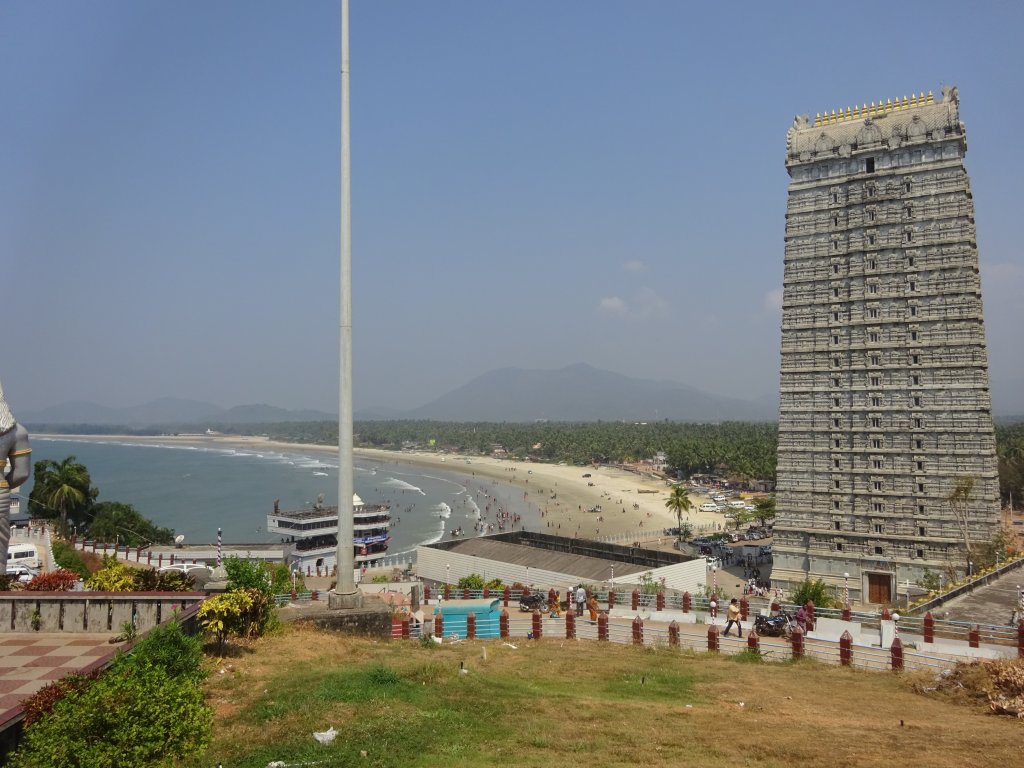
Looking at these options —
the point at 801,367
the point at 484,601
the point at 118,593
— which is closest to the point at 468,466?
the point at 801,367

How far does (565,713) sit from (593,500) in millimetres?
109771

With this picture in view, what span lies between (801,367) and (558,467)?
13095 centimetres

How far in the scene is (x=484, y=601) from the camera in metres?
27.6

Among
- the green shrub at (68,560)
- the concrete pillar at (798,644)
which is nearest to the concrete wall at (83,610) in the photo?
the concrete pillar at (798,644)

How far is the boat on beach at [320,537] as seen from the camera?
214 ft

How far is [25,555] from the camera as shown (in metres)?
42.6

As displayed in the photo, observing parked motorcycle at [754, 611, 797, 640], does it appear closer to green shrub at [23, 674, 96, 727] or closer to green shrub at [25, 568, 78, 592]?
green shrub at [23, 674, 96, 727]

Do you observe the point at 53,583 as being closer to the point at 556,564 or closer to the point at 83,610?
the point at 83,610

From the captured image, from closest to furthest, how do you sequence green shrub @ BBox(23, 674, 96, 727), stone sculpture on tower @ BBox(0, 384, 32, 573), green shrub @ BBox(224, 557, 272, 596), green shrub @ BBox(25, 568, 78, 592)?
green shrub @ BBox(23, 674, 96, 727) → green shrub @ BBox(25, 568, 78, 592) → green shrub @ BBox(224, 557, 272, 596) → stone sculpture on tower @ BBox(0, 384, 32, 573)

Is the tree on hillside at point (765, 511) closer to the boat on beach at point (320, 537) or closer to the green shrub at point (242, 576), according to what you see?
the boat on beach at point (320, 537)

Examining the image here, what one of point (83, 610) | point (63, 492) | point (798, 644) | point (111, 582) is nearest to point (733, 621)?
point (798, 644)

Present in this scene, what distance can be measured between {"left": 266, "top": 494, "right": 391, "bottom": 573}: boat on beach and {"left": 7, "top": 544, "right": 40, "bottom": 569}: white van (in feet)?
69.2

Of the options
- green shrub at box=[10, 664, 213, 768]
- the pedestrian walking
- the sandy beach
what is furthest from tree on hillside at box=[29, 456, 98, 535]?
green shrub at box=[10, 664, 213, 768]

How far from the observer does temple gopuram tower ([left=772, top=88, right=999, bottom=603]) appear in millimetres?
40688
